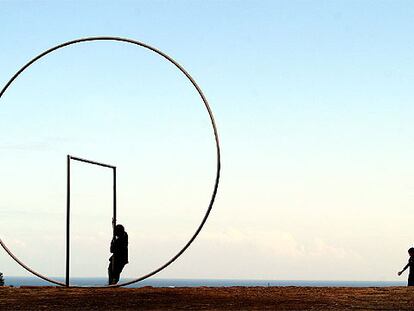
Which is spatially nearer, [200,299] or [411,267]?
[200,299]

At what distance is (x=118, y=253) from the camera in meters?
21.1

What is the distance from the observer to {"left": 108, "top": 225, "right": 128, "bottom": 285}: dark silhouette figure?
20750mm

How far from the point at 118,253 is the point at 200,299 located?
6.15 m

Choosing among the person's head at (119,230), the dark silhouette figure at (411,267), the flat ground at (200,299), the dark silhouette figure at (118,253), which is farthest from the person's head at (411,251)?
the person's head at (119,230)

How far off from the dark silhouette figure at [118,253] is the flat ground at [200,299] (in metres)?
3.66

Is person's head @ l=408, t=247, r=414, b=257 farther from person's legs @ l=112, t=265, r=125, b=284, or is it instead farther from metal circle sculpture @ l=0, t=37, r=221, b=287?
metal circle sculpture @ l=0, t=37, r=221, b=287

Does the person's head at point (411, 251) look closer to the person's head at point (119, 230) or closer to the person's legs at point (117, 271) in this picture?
the person's legs at point (117, 271)

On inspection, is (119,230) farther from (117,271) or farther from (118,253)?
(117,271)

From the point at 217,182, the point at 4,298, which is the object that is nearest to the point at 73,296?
the point at 4,298

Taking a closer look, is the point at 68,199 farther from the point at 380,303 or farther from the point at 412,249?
the point at 412,249

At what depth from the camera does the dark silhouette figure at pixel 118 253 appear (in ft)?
68.1

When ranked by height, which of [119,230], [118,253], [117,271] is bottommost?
[117,271]

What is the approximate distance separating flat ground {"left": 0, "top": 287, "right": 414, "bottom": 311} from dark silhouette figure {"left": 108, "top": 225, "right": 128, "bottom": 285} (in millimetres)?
3664

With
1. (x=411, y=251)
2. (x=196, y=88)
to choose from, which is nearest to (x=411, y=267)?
(x=411, y=251)
